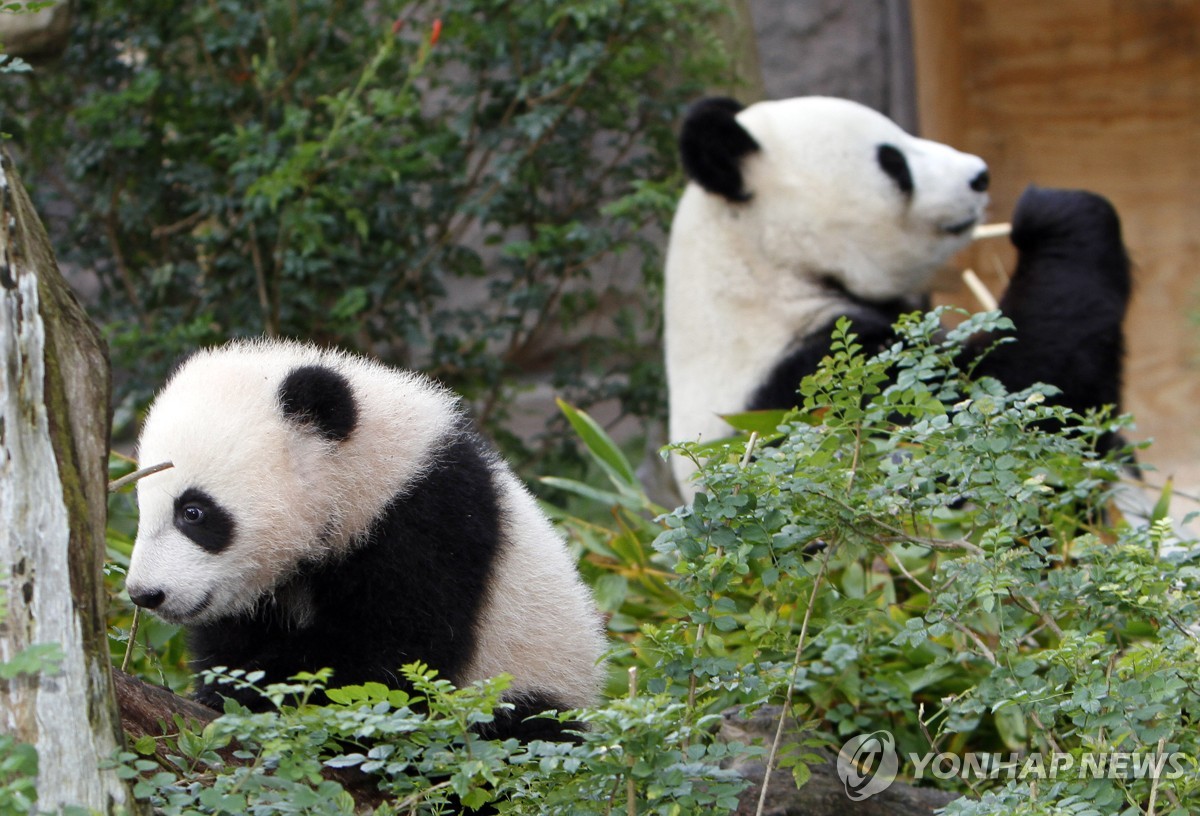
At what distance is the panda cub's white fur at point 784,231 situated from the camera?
3.92 metres

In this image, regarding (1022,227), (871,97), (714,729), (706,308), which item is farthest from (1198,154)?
(714,729)

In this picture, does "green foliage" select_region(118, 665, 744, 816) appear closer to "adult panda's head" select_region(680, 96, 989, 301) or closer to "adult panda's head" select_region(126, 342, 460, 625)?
"adult panda's head" select_region(126, 342, 460, 625)

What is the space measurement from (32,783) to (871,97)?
19.5 feet

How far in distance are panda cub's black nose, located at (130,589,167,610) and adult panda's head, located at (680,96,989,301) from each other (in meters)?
2.35

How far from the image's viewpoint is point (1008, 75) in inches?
287

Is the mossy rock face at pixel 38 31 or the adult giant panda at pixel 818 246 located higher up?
the mossy rock face at pixel 38 31

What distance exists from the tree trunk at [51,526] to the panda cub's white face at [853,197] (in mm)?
2711

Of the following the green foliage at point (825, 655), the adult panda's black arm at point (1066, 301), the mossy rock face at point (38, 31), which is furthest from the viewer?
the mossy rock face at point (38, 31)

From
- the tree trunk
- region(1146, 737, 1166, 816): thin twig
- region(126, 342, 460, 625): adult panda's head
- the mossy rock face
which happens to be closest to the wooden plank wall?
the mossy rock face

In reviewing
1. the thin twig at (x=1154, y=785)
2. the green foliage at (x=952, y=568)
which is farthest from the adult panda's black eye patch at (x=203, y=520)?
the thin twig at (x=1154, y=785)

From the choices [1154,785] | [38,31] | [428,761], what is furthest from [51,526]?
[38,31]

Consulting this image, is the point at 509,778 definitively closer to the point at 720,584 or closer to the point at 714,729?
the point at 720,584

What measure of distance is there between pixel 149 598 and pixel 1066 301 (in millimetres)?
2799

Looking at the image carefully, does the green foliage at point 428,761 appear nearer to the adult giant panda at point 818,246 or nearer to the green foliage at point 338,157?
the adult giant panda at point 818,246
